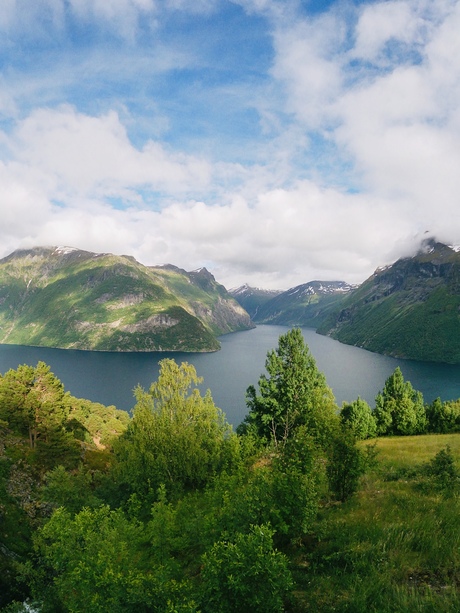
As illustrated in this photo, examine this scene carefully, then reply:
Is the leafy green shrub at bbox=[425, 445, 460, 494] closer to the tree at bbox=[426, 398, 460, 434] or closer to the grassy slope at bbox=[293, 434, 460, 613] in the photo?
the grassy slope at bbox=[293, 434, 460, 613]

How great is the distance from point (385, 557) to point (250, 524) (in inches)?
179

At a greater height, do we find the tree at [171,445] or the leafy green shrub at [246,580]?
the leafy green shrub at [246,580]

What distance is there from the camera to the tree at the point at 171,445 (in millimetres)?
31156

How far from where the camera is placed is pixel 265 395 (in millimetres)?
44844

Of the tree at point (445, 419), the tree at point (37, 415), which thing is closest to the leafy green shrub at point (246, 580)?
the tree at point (37, 415)

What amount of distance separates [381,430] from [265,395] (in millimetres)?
31314

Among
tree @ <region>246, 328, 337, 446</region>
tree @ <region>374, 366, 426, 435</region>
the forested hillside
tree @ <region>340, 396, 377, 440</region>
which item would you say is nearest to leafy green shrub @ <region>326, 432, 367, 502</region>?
the forested hillside

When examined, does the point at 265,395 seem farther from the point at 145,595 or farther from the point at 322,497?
the point at 145,595

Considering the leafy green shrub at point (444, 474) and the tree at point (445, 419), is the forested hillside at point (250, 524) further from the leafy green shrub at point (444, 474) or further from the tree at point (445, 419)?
the tree at point (445, 419)

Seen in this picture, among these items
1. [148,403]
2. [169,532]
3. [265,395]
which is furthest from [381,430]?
[169,532]

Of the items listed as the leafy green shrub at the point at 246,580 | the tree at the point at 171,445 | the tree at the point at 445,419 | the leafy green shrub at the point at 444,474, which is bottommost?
the tree at the point at 445,419

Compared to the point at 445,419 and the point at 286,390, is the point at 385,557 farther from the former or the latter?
the point at 445,419

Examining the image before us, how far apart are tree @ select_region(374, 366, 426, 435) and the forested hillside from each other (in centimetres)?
2671

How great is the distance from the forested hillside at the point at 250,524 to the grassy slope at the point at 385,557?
0.06m
